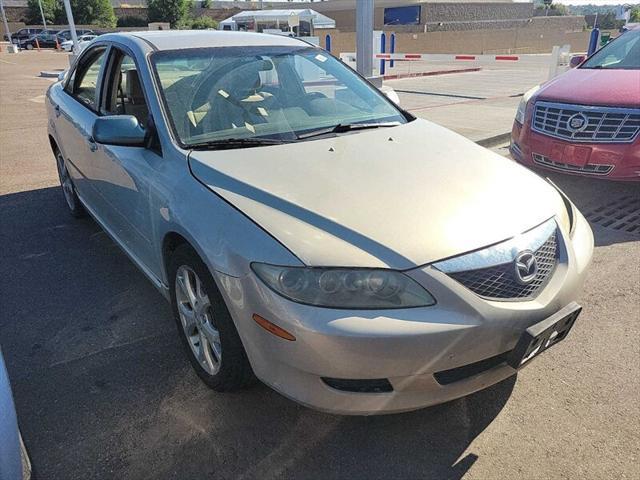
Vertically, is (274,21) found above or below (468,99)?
above

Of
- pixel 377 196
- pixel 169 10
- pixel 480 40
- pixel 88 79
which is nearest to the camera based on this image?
pixel 377 196

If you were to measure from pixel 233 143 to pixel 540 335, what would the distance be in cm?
174

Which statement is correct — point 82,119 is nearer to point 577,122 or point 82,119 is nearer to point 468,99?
point 577,122

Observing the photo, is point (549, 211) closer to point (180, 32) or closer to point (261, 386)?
point (261, 386)

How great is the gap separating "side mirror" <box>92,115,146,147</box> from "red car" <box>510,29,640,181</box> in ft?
13.2

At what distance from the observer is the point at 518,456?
2.16 meters

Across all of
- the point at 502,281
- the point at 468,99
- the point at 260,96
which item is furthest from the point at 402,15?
the point at 502,281

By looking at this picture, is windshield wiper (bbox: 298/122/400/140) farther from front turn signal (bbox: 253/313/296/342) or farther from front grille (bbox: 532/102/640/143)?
front grille (bbox: 532/102/640/143)

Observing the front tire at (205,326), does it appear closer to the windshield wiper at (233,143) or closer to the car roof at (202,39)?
the windshield wiper at (233,143)

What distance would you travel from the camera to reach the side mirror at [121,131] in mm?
2703

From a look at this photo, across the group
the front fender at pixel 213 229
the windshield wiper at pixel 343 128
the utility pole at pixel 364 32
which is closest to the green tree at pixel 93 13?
the utility pole at pixel 364 32

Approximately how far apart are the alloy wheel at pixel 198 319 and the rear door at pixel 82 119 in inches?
58.4

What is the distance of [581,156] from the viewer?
486 centimetres

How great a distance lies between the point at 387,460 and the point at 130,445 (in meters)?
1.11
